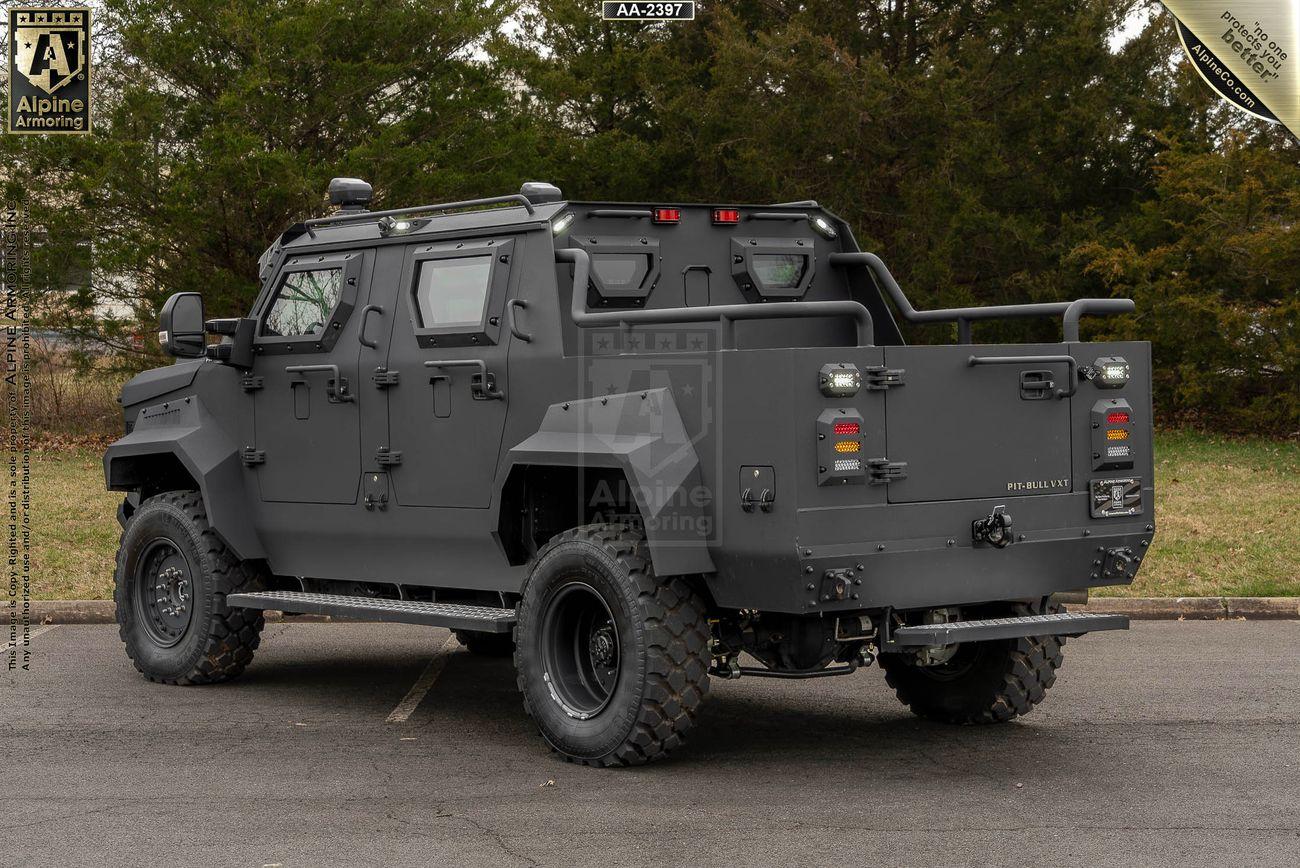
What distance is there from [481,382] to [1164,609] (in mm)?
6071

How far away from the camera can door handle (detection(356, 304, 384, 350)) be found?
8.58 metres

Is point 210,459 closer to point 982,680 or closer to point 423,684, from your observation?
point 423,684

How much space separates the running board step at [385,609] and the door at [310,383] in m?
0.53

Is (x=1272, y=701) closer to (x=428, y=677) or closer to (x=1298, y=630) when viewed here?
(x=1298, y=630)

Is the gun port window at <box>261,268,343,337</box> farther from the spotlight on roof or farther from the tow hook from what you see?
the tow hook

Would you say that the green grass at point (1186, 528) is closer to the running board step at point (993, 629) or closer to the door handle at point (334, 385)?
the door handle at point (334, 385)

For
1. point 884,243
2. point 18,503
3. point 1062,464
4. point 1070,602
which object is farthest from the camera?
point 884,243

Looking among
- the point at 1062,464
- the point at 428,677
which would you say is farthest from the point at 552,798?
the point at 428,677

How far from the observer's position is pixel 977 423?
23.1 feet

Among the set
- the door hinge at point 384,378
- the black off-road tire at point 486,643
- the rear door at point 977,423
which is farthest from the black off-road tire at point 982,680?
the black off-road tire at point 486,643

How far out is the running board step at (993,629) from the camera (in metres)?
6.75

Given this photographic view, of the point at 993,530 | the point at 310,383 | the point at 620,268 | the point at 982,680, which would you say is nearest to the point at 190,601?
the point at 310,383

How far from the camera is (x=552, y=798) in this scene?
22.2ft

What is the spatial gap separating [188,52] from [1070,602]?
1370 centimetres
